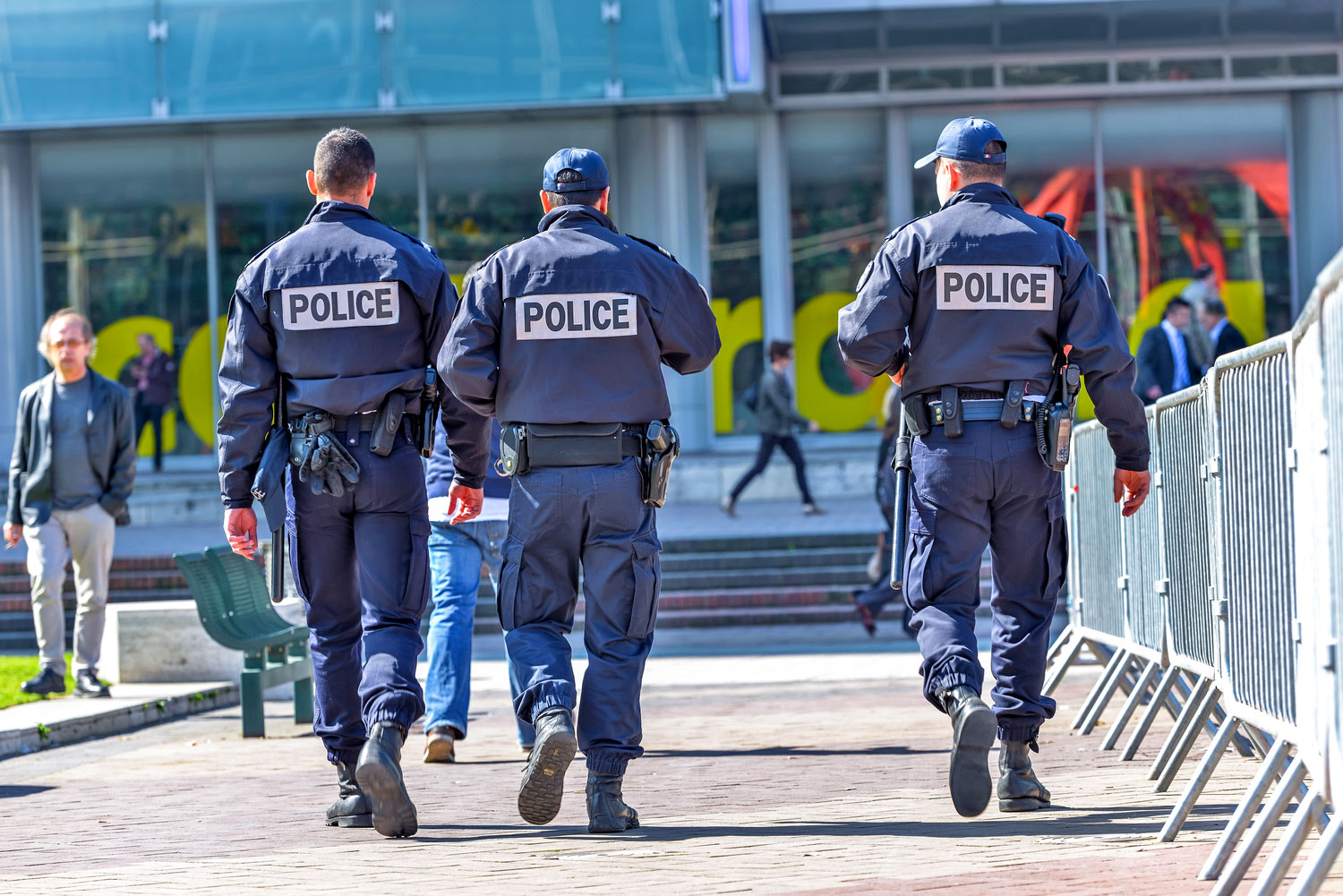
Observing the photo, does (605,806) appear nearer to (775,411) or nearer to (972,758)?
(972,758)

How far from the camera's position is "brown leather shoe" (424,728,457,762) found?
279 inches

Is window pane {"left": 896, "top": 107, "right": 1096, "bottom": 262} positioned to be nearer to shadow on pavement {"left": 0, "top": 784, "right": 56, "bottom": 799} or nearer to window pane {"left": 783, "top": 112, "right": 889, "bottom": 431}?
window pane {"left": 783, "top": 112, "right": 889, "bottom": 431}

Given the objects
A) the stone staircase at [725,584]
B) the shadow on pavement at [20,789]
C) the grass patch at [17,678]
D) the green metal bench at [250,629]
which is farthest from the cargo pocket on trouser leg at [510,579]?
the stone staircase at [725,584]

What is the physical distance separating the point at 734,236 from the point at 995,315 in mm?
15535

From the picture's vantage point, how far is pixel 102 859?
5129 millimetres

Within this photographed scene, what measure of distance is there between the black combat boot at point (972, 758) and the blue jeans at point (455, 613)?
2.69 meters

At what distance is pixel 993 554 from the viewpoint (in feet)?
18.0

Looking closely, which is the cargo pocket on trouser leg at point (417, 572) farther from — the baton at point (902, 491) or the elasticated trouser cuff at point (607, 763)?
the baton at point (902, 491)

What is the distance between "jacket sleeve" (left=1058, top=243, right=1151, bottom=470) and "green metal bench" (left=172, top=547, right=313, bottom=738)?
4490 mm

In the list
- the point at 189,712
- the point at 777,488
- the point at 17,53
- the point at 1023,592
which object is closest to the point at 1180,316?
the point at 777,488

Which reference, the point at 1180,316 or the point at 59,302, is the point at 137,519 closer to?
the point at 59,302

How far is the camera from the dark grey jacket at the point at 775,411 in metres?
17.3

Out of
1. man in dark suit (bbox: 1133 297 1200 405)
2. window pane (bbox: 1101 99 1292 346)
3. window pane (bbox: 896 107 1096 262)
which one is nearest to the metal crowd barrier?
man in dark suit (bbox: 1133 297 1200 405)

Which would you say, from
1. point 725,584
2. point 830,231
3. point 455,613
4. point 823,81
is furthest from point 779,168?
point 455,613
